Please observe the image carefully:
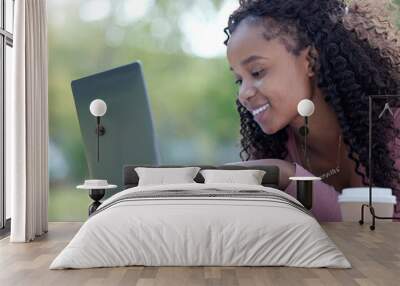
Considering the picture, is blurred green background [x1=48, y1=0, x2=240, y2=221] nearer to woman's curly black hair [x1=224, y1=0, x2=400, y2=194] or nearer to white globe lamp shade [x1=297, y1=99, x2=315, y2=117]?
woman's curly black hair [x1=224, y1=0, x2=400, y2=194]

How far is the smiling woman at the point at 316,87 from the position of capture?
6691 millimetres

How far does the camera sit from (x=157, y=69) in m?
6.95

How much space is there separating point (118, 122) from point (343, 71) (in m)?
2.72

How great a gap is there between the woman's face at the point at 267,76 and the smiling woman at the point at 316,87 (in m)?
0.01

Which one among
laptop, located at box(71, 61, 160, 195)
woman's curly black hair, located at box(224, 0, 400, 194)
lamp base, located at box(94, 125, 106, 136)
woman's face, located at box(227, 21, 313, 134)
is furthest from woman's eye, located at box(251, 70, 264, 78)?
Answer: lamp base, located at box(94, 125, 106, 136)

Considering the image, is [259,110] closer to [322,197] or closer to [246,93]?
[246,93]

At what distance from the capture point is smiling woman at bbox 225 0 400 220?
6691 millimetres

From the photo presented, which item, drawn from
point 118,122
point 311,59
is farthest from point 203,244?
point 311,59

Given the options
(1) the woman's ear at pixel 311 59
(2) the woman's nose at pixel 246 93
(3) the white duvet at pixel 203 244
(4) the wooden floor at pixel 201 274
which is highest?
(1) the woman's ear at pixel 311 59

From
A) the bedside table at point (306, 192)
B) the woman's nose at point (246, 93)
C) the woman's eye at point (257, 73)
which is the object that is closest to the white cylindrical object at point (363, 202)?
the bedside table at point (306, 192)

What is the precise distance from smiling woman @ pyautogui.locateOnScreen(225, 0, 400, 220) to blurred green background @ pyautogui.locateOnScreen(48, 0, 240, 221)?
254 millimetres

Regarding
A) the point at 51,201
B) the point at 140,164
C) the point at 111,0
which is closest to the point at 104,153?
the point at 140,164

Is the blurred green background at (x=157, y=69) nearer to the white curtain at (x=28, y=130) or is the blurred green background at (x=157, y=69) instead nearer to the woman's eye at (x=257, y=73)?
the woman's eye at (x=257, y=73)

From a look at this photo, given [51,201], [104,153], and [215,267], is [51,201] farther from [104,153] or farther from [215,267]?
[215,267]
